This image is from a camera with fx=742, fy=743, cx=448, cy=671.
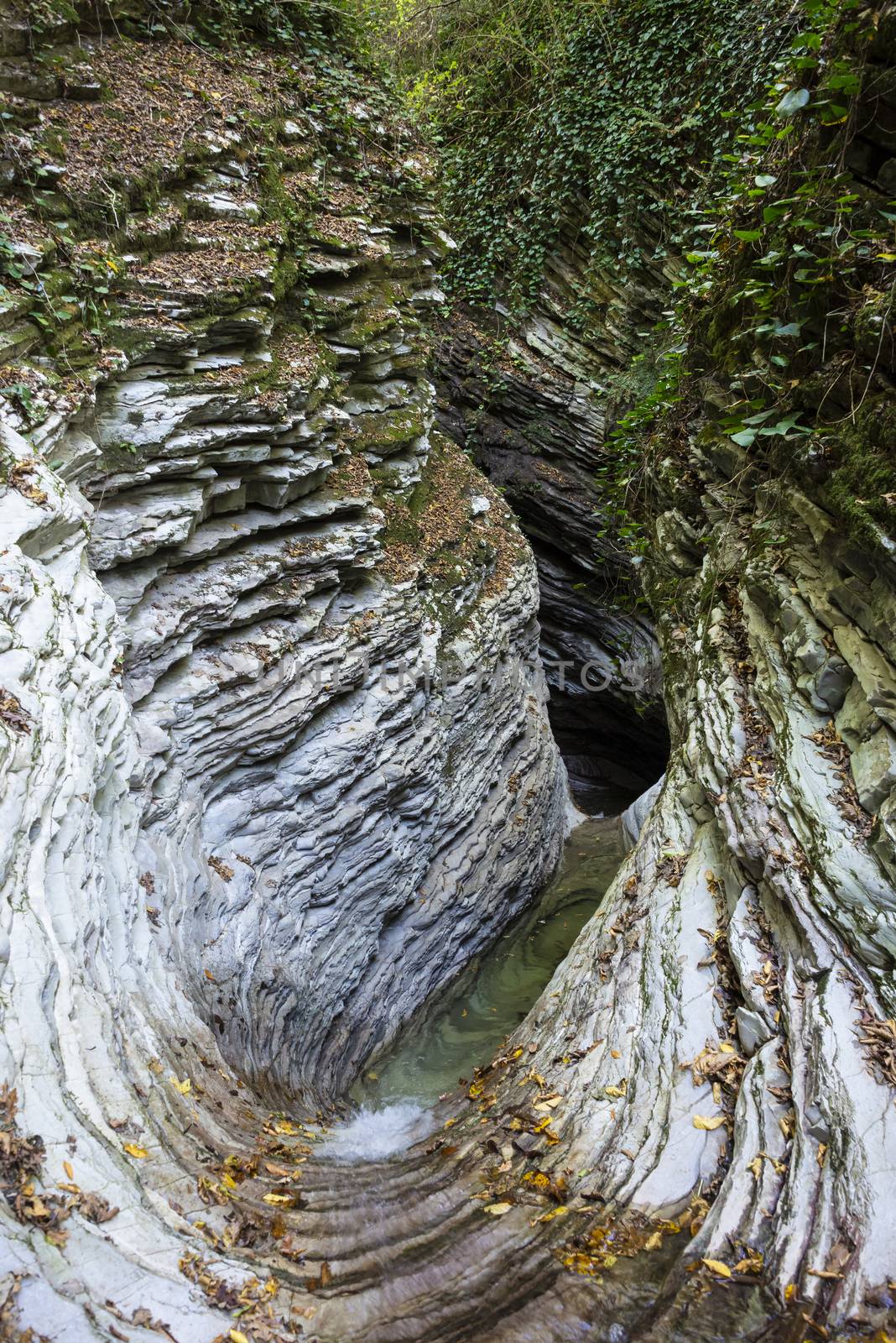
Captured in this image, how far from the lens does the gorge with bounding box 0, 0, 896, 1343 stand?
318cm

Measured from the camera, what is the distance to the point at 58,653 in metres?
4.61

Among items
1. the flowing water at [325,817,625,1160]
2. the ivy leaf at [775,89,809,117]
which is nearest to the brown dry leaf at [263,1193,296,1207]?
the flowing water at [325,817,625,1160]

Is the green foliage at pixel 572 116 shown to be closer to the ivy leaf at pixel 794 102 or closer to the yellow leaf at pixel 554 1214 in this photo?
the ivy leaf at pixel 794 102

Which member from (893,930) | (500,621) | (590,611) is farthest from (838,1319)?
(590,611)

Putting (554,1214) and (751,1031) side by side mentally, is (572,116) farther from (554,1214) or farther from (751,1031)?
(554,1214)

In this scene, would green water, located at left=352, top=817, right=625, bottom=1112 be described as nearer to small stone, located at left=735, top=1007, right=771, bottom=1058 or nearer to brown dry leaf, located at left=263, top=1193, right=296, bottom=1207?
brown dry leaf, located at left=263, top=1193, right=296, bottom=1207

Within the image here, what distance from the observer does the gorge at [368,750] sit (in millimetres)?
3184

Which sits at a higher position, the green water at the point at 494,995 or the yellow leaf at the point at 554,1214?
the yellow leaf at the point at 554,1214

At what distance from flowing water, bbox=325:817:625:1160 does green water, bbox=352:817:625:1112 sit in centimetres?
1

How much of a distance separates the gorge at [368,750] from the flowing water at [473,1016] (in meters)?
0.26

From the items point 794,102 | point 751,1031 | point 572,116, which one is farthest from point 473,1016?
point 572,116

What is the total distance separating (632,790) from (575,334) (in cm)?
1016

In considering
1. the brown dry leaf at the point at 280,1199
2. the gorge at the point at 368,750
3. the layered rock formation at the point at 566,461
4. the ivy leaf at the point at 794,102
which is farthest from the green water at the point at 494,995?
the ivy leaf at the point at 794,102

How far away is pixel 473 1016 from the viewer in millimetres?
9781
